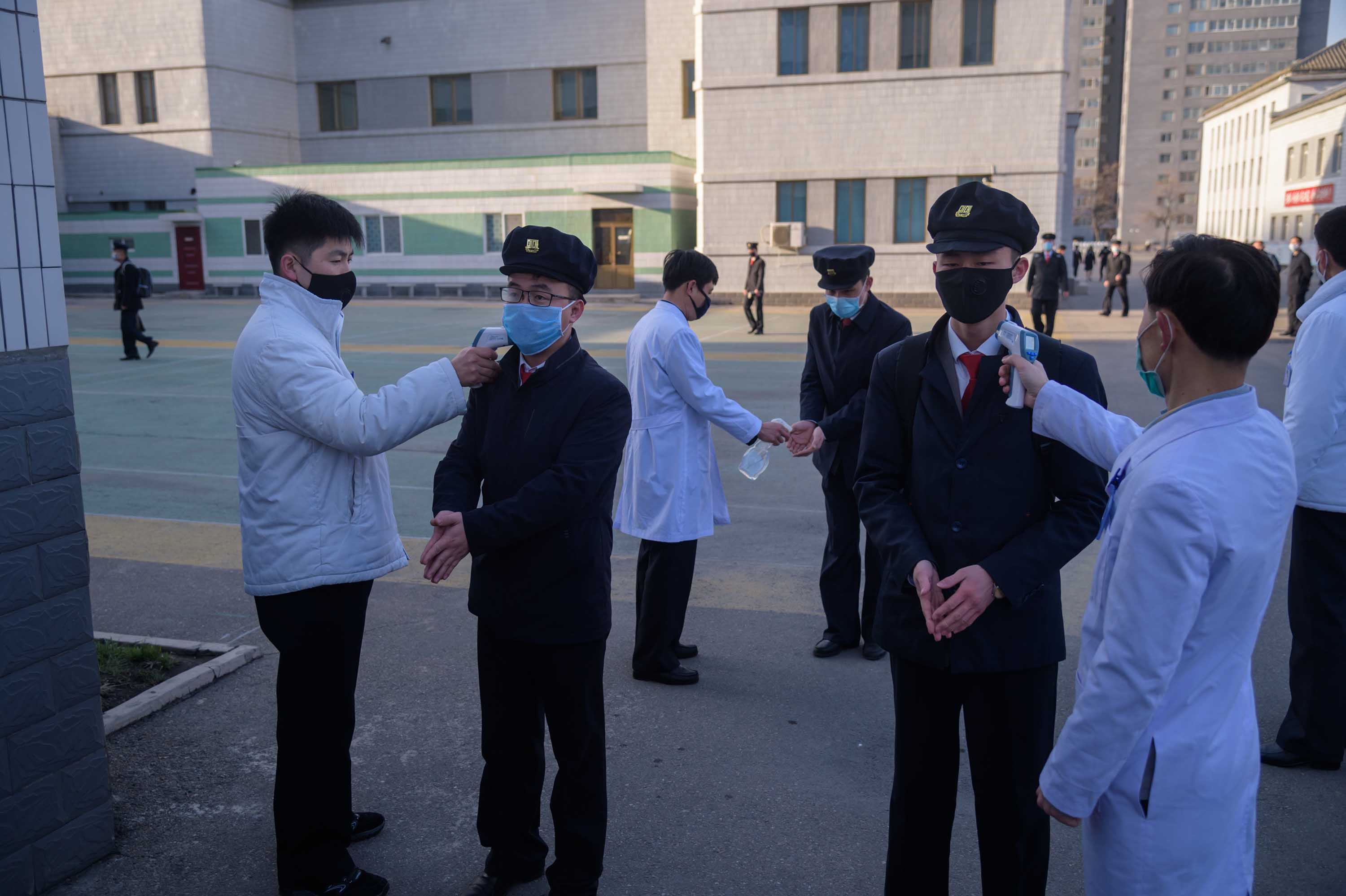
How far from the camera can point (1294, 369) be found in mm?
4246

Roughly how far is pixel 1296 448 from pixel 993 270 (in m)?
1.93

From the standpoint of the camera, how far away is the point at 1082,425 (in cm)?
278

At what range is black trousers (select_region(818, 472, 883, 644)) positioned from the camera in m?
5.71

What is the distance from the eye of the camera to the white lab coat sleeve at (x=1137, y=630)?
2.11 metres

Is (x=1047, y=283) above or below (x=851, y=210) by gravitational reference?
below

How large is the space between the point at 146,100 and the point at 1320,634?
5036 cm

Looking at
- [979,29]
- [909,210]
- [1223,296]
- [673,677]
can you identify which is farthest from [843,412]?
[979,29]

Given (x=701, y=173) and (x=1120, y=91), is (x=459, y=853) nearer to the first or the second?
(x=701, y=173)

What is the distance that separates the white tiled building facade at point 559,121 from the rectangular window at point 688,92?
0.11 m

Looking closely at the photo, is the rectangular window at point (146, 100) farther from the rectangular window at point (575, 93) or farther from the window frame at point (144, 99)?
the rectangular window at point (575, 93)

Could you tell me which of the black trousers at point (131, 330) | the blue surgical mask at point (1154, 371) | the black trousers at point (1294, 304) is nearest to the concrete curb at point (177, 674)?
the blue surgical mask at point (1154, 371)

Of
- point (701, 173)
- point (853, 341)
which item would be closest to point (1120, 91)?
point (701, 173)

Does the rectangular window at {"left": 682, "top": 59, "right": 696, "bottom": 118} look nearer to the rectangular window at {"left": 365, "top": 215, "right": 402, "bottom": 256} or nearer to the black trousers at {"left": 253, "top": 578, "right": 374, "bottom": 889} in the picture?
the rectangular window at {"left": 365, "top": 215, "right": 402, "bottom": 256}

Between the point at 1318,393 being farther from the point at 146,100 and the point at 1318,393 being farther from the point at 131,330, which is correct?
the point at 146,100
